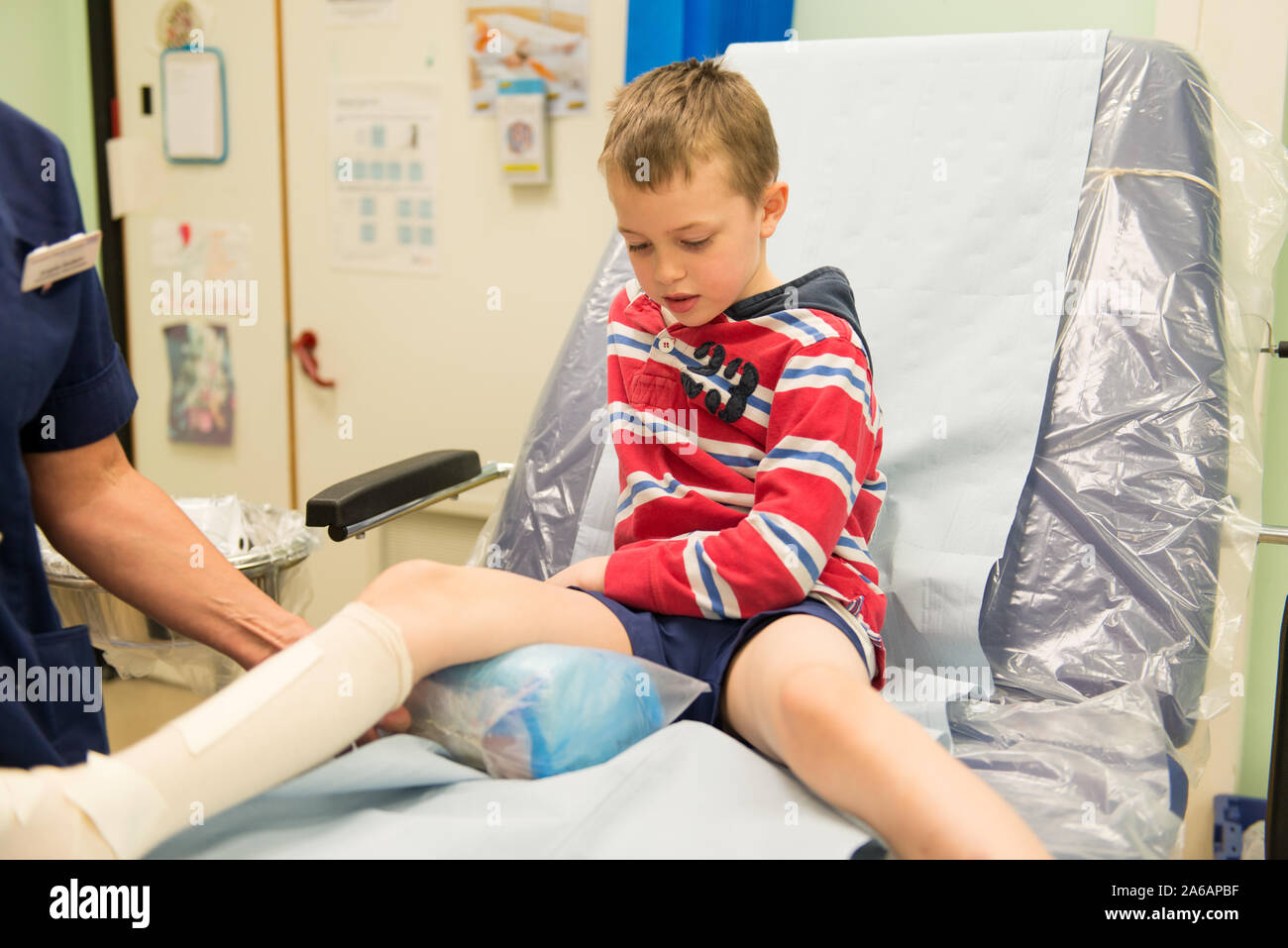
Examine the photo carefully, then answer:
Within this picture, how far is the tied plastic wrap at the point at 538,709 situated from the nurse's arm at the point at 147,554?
18 centimetres

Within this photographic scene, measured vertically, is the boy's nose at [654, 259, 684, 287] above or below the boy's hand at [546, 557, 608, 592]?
above

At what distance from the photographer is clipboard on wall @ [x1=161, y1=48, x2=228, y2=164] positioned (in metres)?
2.42

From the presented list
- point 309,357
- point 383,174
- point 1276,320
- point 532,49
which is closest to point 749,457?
point 1276,320

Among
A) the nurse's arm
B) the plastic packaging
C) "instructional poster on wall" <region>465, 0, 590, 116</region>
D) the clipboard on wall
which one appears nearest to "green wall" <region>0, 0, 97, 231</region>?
the clipboard on wall

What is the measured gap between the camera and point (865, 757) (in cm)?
75

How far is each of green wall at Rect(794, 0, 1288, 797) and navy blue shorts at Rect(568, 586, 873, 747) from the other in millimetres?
1040

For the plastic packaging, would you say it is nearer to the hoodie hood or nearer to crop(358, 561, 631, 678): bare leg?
crop(358, 561, 631, 678): bare leg

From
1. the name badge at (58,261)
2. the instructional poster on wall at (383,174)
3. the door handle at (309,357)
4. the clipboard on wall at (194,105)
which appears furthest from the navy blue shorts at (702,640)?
the clipboard on wall at (194,105)

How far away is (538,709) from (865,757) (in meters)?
0.25

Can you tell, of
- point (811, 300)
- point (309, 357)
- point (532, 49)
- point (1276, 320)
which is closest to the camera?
point (811, 300)

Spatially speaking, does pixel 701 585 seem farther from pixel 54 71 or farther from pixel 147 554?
pixel 54 71

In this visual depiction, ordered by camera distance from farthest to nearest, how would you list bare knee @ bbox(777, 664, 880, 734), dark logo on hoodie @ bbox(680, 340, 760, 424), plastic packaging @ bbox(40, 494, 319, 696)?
plastic packaging @ bbox(40, 494, 319, 696), dark logo on hoodie @ bbox(680, 340, 760, 424), bare knee @ bbox(777, 664, 880, 734)
